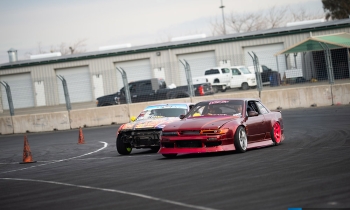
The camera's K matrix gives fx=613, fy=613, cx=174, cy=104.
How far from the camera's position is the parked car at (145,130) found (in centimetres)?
1411

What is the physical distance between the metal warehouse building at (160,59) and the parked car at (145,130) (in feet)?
83.6

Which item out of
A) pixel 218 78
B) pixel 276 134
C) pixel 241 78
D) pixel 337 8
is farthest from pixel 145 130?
pixel 337 8

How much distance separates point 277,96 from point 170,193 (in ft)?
63.6

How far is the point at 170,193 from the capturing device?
802 cm

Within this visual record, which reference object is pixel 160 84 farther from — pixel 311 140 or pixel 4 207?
pixel 4 207

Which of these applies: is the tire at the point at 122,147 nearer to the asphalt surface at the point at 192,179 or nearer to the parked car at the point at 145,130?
the parked car at the point at 145,130

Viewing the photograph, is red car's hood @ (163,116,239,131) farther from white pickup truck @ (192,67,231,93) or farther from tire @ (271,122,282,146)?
white pickup truck @ (192,67,231,93)

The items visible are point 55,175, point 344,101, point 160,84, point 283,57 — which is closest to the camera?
point 55,175

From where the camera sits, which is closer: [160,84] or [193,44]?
[160,84]

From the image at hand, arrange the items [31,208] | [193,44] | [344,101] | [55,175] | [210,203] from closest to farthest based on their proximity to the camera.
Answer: [210,203] < [31,208] < [55,175] < [344,101] < [193,44]

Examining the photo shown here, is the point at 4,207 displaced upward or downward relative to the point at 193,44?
downward

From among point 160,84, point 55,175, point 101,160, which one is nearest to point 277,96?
point 160,84

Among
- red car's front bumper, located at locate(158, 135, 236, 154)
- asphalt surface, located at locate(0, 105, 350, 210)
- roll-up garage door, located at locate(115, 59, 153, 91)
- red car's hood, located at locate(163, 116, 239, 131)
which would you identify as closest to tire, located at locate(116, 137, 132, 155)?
asphalt surface, located at locate(0, 105, 350, 210)

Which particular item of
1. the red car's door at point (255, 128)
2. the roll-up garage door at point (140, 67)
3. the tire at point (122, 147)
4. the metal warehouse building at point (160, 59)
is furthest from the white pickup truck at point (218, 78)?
the red car's door at point (255, 128)
